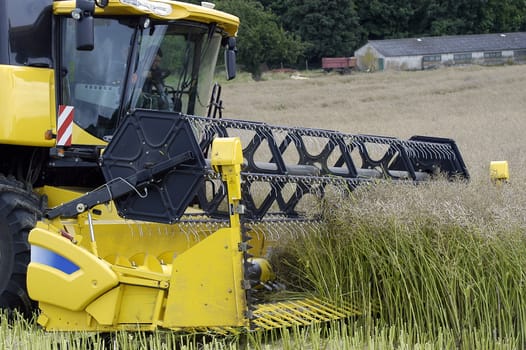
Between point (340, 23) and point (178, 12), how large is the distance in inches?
1819

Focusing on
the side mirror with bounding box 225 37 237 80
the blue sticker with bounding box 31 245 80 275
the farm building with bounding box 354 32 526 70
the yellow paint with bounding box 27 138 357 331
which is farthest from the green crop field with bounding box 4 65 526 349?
the farm building with bounding box 354 32 526 70

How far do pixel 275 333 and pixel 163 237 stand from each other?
3.78 feet

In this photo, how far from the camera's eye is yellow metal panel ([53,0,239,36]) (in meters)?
5.62

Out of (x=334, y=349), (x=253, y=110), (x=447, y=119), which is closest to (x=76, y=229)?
(x=334, y=349)

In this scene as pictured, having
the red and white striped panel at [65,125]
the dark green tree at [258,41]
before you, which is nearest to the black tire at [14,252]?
the red and white striped panel at [65,125]

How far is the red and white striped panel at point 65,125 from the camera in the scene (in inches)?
225

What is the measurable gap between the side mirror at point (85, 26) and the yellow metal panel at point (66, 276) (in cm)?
115

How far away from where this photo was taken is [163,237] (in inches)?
216

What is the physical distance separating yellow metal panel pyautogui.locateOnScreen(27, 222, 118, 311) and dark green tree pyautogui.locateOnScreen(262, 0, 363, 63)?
45.4 m

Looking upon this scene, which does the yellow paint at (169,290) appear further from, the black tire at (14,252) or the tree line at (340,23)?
the tree line at (340,23)

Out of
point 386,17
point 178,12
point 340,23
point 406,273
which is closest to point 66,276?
point 406,273

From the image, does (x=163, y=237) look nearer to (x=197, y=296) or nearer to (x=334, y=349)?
(x=197, y=296)

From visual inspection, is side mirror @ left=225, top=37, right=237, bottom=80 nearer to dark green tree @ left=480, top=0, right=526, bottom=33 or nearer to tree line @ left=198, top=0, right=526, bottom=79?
tree line @ left=198, top=0, right=526, bottom=79

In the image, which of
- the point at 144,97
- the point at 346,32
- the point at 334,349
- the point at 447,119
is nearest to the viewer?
the point at 334,349
